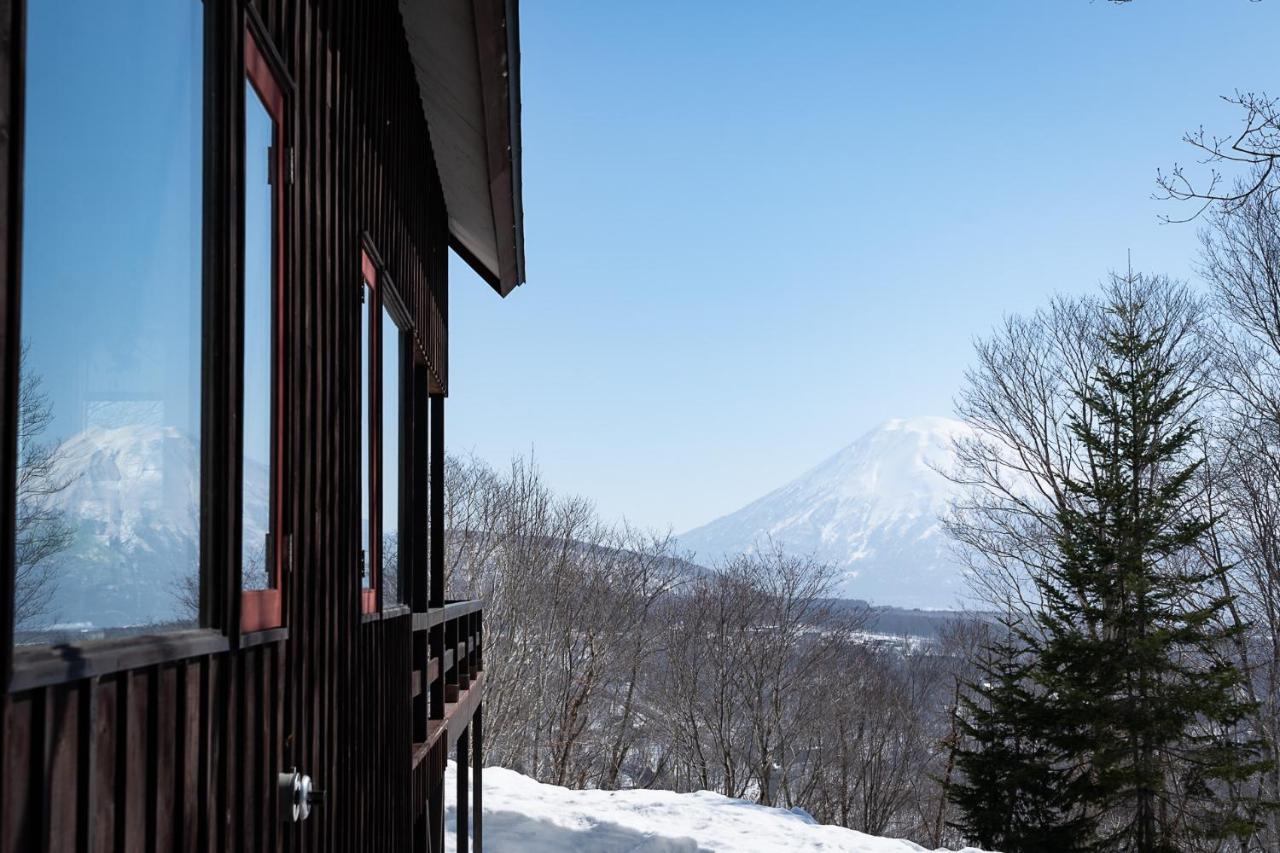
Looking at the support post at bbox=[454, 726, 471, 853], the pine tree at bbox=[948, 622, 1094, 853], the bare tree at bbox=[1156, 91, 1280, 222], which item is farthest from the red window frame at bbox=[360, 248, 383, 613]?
the pine tree at bbox=[948, 622, 1094, 853]

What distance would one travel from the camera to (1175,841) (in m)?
18.6

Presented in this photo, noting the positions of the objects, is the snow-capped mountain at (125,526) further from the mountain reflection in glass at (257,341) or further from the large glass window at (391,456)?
the large glass window at (391,456)

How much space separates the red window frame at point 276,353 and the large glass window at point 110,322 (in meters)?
0.44

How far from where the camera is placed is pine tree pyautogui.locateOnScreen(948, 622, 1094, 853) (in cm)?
1994

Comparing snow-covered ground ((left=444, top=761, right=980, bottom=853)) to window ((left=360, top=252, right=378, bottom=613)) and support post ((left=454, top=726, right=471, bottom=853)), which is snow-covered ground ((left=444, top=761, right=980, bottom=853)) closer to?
support post ((left=454, top=726, right=471, bottom=853))

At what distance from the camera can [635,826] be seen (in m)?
11.3

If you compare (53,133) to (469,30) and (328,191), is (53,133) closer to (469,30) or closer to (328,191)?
(328,191)

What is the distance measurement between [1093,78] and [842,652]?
16.0m

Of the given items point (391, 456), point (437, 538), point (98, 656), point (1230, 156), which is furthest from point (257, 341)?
point (437, 538)

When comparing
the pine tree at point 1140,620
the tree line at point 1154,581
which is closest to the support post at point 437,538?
the tree line at point 1154,581

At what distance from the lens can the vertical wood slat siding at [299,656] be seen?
4.71 ft

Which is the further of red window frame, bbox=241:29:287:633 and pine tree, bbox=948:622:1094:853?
pine tree, bbox=948:622:1094:853

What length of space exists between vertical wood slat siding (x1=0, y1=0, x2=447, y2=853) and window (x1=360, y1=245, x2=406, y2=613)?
16cm

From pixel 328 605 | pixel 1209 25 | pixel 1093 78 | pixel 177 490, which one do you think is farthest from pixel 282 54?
pixel 1093 78
